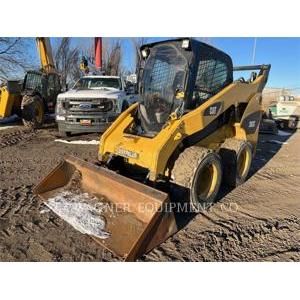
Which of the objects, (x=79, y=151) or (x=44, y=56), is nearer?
(x=79, y=151)

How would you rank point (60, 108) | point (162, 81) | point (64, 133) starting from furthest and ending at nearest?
point (64, 133) < point (60, 108) < point (162, 81)

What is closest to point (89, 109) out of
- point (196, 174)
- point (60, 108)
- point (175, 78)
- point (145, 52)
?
point (60, 108)

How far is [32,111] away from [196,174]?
8172 mm

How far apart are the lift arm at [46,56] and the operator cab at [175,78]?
6.87 metres

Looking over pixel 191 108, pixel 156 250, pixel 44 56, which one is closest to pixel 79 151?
pixel 191 108

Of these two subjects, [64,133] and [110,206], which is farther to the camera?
[64,133]

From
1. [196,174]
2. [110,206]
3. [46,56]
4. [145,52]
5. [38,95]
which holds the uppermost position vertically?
[145,52]

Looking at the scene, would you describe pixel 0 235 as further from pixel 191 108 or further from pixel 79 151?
pixel 79 151

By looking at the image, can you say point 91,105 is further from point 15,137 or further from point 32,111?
point 32,111

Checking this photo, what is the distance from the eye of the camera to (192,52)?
434 centimetres

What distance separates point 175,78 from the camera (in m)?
4.51

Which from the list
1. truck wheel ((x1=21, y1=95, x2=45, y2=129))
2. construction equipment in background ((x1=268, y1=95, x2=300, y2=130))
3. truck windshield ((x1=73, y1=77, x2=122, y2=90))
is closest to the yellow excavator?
truck wheel ((x1=21, y1=95, x2=45, y2=129))

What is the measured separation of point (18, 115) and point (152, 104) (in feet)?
26.8

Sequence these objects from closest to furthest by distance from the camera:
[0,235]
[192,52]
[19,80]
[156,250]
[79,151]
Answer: [156,250]
[0,235]
[192,52]
[79,151]
[19,80]
